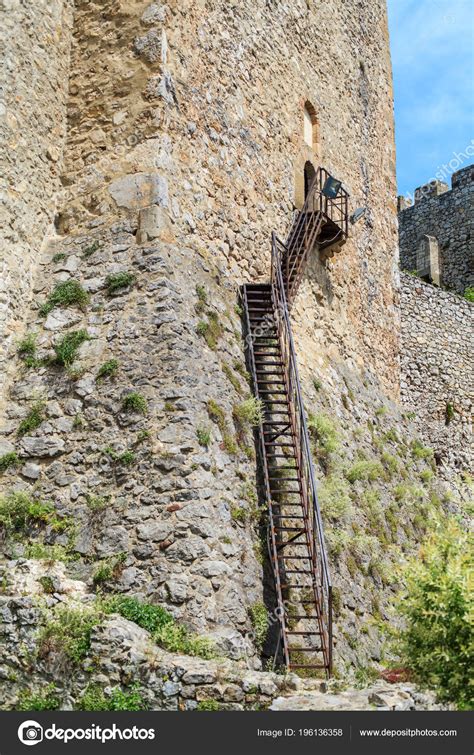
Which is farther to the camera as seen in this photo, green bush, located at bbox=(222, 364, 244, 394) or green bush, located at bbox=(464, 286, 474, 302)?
green bush, located at bbox=(464, 286, 474, 302)

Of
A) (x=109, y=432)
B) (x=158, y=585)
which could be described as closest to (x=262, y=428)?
(x=109, y=432)

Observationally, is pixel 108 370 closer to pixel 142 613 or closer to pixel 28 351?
pixel 28 351

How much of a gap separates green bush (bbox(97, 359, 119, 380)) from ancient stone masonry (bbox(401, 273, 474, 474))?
1094 centimetres

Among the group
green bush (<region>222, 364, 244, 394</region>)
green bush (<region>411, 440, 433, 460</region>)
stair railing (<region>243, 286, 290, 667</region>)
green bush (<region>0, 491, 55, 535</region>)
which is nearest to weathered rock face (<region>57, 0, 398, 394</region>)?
stair railing (<region>243, 286, 290, 667</region>)

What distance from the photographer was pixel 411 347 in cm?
1998

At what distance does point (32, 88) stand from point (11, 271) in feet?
8.22

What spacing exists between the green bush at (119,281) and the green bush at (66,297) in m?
0.33

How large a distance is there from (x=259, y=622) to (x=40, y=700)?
2.25 meters

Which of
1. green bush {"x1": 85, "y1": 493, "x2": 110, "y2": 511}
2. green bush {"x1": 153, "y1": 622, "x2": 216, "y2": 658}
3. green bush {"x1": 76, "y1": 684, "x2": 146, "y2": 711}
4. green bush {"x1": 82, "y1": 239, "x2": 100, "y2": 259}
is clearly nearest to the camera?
green bush {"x1": 76, "y1": 684, "x2": 146, "y2": 711}

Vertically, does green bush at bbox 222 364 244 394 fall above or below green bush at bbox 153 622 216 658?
above

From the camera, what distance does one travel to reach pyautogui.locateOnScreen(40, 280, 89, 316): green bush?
33.1 feet

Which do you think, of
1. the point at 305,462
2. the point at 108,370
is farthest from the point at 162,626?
the point at 305,462

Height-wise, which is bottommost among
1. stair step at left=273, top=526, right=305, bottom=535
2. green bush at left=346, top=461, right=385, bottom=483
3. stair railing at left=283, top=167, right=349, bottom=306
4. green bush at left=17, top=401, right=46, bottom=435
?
stair step at left=273, top=526, right=305, bottom=535

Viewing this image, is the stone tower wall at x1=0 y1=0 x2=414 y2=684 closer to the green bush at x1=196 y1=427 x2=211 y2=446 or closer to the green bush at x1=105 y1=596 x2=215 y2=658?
the green bush at x1=196 y1=427 x2=211 y2=446
